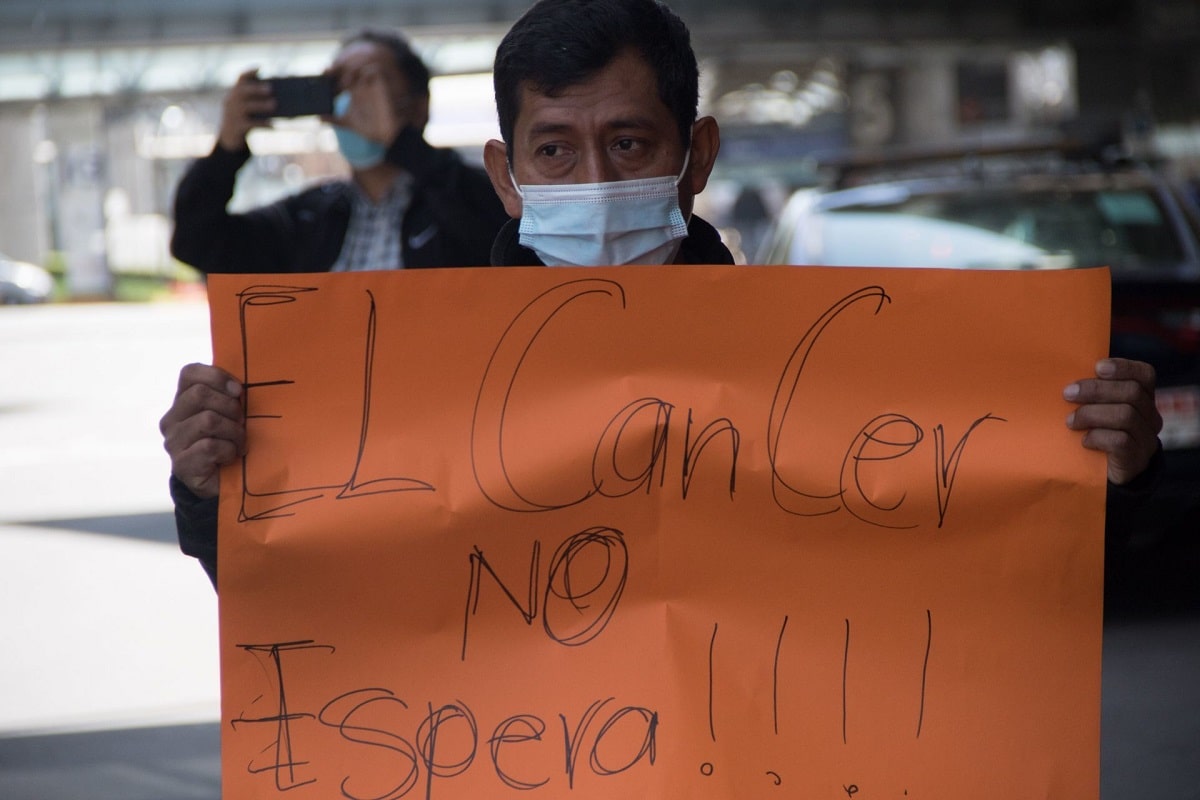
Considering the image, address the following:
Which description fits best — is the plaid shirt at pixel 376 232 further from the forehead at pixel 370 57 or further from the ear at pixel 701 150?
the ear at pixel 701 150

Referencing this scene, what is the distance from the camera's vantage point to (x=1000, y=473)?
1.79 m

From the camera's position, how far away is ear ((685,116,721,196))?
6.88 ft

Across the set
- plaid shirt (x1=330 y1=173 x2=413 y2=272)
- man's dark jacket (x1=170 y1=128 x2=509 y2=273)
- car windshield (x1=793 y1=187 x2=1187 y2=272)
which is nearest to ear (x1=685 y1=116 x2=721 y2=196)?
man's dark jacket (x1=170 y1=128 x2=509 y2=273)

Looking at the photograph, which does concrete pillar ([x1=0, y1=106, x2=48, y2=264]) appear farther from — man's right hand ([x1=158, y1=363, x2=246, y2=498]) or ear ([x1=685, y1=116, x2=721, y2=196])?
man's right hand ([x1=158, y1=363, x2=246, y2=498])

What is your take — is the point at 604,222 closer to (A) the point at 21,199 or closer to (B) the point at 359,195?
(B) the point at 359,195

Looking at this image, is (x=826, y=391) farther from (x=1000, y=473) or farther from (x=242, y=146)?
(x=242, y=146)

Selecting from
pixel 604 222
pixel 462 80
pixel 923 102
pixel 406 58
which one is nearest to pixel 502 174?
pixel 604 222

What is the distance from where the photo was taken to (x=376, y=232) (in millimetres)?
3693

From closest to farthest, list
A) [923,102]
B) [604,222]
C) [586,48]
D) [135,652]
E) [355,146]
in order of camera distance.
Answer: [586,48]
[604,222]
[355,146]
[135,652]
[923,102]

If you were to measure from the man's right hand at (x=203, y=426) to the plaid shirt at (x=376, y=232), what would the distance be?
1850 mm

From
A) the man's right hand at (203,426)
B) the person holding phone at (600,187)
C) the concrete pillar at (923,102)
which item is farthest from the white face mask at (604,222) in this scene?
the concrete pillar at (923,102)

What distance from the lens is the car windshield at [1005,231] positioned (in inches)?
233

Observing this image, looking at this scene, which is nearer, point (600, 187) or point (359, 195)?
point (600, 187)

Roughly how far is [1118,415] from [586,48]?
0.78 meters
